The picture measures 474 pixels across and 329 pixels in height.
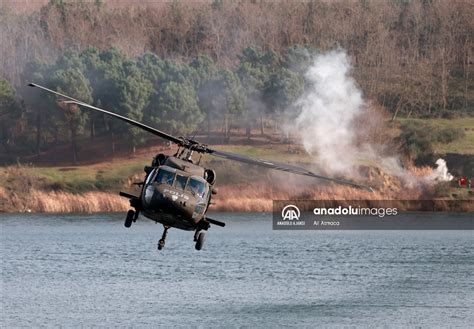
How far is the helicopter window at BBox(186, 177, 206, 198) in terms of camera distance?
46.1m

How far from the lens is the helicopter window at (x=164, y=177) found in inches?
1799

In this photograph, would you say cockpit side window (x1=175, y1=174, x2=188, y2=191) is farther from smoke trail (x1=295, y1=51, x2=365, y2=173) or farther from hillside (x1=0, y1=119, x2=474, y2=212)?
smoke trail (x1=295, y1=51, x2=365, y2=173)

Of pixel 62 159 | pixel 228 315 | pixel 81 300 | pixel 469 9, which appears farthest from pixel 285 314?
pixel 469 9

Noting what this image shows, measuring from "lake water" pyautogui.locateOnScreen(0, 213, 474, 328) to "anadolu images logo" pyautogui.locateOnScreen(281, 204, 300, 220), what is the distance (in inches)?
636

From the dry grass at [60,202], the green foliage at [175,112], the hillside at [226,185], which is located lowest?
the dry grass at [60,202]

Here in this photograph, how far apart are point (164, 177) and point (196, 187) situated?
131cm

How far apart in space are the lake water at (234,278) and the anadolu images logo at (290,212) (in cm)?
1614

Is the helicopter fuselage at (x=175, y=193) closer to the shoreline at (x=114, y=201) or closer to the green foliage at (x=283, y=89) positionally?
the shoreline at (x=114, y=201)

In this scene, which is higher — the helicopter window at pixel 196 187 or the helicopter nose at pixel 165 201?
the helicopter window at pixel 196 187

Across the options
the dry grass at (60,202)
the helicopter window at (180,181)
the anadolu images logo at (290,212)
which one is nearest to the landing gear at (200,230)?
the helicopter window at (180,181)

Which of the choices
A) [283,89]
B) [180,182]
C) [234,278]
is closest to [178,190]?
[180,182]

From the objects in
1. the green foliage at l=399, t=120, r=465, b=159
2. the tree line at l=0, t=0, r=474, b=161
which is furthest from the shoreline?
the tree line at l=0, t=0, r=474, b=161

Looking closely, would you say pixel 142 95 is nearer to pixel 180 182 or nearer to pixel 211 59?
pixel 211 59

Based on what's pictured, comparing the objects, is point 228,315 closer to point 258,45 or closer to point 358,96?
point 358,96
